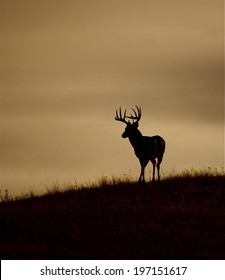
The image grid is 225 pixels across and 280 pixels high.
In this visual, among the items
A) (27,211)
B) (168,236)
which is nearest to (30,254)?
(168,236)

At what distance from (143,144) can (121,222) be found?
29.7ft

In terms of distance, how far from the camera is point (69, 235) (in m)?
18.8

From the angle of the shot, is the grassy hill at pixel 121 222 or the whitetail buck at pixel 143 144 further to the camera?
the whitetail buck at pixel 143 144

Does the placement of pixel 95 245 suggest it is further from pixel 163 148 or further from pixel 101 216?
pixel 163 148

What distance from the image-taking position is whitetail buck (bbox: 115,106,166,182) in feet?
94.6

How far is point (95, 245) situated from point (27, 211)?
5268 mm

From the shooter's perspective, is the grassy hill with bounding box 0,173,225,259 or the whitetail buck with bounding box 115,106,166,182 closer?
the grassy hill with bounding box 0,173,225,259

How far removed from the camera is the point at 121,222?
2019 cm

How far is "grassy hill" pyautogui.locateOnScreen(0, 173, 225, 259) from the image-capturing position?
1730 centimetres

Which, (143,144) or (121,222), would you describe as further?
(143,144)

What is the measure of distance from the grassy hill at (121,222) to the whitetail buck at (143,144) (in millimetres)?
1708

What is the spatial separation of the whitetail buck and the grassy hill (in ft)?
5.60

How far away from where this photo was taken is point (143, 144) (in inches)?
1141

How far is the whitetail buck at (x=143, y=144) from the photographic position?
94.6ft
